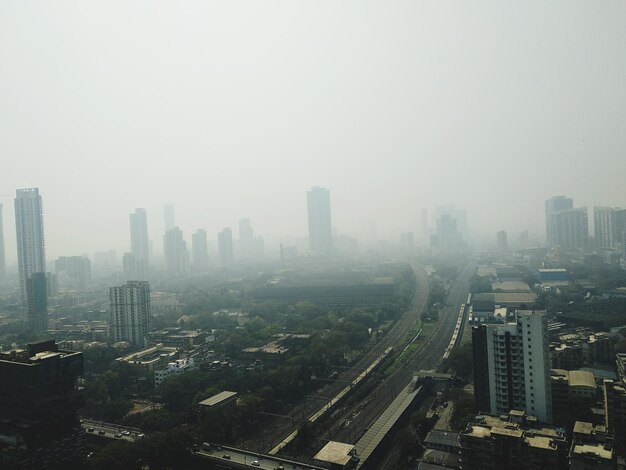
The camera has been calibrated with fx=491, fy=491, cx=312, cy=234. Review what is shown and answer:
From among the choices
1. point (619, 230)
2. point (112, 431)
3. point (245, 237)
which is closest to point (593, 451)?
point (112, 431)

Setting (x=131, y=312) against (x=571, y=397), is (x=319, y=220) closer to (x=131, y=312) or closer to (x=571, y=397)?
(x=131, y=312)

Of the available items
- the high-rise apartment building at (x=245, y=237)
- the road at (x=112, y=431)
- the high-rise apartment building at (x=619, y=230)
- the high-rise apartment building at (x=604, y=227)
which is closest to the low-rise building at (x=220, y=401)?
the road at (x=112, y=431)

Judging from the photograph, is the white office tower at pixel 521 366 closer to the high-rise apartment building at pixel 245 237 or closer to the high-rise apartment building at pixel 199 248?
the high-rise apartment building at pixel 199 248

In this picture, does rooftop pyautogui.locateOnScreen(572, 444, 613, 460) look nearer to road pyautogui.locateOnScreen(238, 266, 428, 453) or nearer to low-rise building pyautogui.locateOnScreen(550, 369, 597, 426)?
low-rise building pyautogui.locateOnScreen(550, 369, 597, 426)

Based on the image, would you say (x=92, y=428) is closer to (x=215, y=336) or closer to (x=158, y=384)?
(x=158, y=384)

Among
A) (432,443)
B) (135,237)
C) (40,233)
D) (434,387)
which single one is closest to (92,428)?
(432,443)

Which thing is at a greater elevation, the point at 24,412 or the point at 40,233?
the point at 40,233

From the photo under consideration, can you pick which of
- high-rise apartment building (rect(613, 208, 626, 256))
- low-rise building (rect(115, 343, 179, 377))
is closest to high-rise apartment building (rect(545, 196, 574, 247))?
high-rise apartment building (rect(613, 208, 626, 256))
